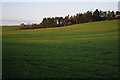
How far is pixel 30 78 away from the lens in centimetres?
413

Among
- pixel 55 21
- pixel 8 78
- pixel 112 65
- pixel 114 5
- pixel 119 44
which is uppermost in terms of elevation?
pixel 114 5

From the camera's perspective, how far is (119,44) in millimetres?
7809

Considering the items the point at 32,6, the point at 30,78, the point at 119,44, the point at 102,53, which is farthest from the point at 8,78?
the point at 119,44

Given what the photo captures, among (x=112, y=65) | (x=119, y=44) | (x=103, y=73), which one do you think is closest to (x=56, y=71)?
(x=103, y=73)

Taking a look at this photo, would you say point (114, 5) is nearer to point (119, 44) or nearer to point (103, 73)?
point (119, 44)

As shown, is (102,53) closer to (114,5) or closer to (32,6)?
(114,5)

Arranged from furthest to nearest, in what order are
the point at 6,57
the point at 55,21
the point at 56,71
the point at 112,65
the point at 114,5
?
the point at 55,21 < the point at 114,5 < the point at 6,57 < the point at 112,65 < the point at 56,71

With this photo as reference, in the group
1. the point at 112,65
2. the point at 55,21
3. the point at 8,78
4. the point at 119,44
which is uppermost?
the point at 55,21

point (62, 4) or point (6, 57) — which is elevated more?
point (62, 4)

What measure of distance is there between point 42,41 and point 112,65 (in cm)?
534

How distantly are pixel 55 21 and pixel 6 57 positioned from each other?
13.1ft

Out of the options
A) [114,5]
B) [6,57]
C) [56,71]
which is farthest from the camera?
[114,5]

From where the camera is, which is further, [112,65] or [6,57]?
[6,57]

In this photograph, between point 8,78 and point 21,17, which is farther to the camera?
point 21,17
